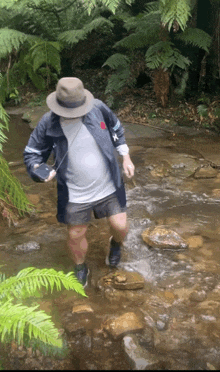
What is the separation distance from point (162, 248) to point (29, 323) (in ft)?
5.57

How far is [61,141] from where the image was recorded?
246cm

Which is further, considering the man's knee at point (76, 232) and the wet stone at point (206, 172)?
the wet stone at point (206, 172)

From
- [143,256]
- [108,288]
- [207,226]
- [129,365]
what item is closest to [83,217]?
[108,288]

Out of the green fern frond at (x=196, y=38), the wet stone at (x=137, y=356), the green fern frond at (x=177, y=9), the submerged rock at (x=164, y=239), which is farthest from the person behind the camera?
the green fern frond at (x=196, y=38)

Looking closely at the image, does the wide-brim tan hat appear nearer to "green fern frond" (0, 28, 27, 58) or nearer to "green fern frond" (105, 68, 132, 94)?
"green fern frond" (105, 68, 132, 94)

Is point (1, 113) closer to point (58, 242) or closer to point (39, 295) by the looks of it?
point (58, 242)

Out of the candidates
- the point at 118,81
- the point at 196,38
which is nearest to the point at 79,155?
the point at 196,38

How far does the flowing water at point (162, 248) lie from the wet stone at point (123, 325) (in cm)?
→ 8

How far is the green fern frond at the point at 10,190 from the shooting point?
3503mm

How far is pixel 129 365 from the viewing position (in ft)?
6.85

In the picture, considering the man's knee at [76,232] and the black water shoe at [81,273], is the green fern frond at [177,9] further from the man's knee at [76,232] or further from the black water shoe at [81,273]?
the black water shoe at [81,273]

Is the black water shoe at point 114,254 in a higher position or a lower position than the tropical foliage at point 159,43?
lower

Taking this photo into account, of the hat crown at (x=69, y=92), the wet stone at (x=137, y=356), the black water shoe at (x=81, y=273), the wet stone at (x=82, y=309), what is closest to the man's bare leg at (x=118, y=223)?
the black water shoe at (x=81, y=273)

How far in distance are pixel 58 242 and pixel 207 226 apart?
151cm
